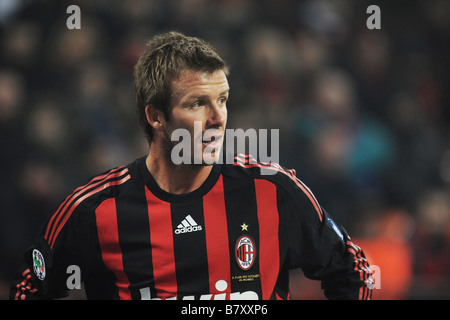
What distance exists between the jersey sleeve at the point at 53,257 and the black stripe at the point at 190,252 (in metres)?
0.39

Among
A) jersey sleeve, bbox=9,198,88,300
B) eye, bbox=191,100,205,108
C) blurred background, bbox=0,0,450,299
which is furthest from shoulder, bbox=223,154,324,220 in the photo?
blurred background, bbox=0,0,450,299

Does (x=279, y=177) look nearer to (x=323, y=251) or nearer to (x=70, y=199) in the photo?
(x=323, y=251)

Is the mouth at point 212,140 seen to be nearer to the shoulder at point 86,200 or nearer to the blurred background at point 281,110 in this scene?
the shoulder at point 86,200

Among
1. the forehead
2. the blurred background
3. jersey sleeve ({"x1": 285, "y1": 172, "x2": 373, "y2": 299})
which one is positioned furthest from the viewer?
the blurred background

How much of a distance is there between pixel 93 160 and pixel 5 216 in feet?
2.65

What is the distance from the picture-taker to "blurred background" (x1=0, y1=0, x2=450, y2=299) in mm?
4422

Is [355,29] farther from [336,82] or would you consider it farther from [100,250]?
[100,250]

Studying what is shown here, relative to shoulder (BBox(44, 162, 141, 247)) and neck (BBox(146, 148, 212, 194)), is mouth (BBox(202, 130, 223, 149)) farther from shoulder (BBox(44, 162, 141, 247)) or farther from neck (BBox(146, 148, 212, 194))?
shoulder (BBox(44, 162, 141, 247))

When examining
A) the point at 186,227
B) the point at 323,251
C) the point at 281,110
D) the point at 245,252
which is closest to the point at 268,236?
the point at 245,252

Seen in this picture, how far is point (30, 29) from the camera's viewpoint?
507 centimetres

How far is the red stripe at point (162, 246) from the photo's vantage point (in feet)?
7.71

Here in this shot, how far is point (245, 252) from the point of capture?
7.82ft

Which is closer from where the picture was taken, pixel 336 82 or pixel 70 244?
pixel 70 244
